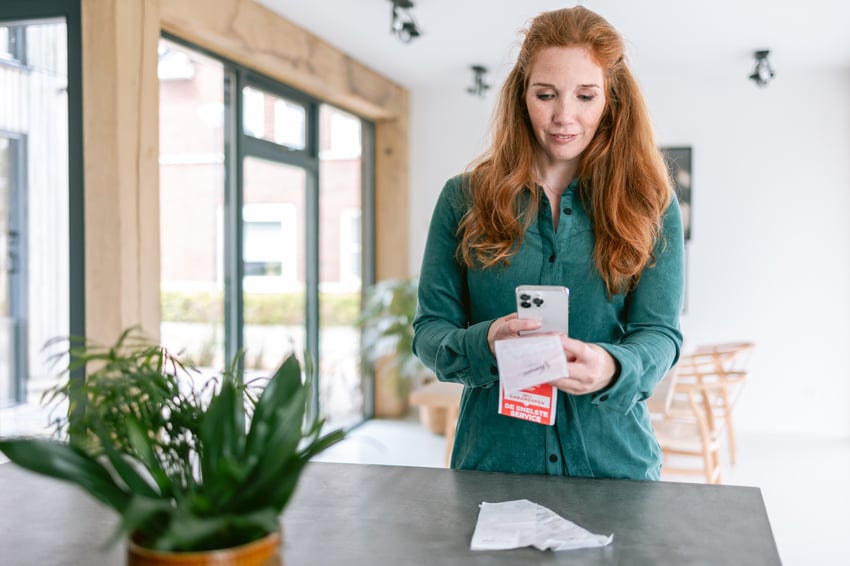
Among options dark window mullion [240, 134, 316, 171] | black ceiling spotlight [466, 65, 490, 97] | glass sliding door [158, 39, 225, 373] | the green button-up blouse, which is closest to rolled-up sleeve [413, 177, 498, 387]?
the green button-up blouse

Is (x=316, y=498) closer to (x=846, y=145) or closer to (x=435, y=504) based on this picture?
(x=435, y=504)

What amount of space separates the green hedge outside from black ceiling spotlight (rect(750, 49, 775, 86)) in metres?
3.13

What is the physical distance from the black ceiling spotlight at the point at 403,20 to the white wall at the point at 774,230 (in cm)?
239

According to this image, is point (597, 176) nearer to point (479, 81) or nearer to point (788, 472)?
point (788, 472)

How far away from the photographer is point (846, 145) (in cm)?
580

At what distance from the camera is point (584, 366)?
1.31m

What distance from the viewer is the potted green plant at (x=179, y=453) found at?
798 millimetres

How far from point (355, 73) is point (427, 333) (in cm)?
431

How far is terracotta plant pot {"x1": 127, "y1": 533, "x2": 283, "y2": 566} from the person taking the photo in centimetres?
78

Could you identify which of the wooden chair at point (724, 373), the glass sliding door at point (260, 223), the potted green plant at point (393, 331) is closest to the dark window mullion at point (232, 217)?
the glass sliding door at point (260, 223)

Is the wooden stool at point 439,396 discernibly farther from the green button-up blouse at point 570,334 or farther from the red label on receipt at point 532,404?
the red label on receipt at point 532,404

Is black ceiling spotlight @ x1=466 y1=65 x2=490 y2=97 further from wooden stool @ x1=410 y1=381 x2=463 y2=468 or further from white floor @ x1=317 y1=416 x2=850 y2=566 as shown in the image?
wooden stool @ x1=410 y1=381 x2=463 y2=468

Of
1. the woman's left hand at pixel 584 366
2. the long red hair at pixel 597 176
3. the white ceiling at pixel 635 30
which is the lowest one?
the woman's left hand at pixel 584 366

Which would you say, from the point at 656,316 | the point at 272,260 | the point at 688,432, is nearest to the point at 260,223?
the point at 272,260
